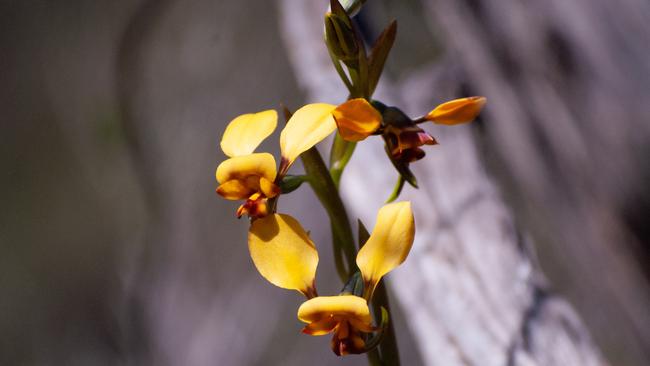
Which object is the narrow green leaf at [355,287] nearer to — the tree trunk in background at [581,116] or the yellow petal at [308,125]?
the yellow petal at [308,125]

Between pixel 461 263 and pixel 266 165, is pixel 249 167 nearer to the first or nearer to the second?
pixel 266 165

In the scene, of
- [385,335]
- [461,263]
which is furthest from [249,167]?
[461,263]

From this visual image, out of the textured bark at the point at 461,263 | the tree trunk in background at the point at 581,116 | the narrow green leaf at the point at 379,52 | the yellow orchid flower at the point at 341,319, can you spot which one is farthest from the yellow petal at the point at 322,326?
the tree trunk in background at the point at 581,116

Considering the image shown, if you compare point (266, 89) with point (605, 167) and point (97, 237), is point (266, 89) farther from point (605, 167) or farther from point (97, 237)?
point (605, 167)

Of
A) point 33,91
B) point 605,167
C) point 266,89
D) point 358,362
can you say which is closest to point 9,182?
point 33,91

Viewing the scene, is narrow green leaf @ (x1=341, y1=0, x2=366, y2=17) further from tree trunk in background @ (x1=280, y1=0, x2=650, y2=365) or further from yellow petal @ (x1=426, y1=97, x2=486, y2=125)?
tree trunk in background @ (x1=280, y1=0, x2=650, y2=365)

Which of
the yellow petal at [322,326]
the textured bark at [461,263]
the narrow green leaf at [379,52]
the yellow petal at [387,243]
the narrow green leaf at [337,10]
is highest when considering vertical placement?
the narrow green leaf at [337,10]

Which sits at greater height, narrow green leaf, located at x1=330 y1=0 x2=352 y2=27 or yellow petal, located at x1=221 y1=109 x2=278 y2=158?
narrow green leaf, located at x1=330 y1=0 x2=352 y2=27

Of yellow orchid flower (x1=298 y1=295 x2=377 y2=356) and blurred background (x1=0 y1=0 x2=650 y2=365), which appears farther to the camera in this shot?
blurred background (x1=0 y1=0 x2=650 y2=365)

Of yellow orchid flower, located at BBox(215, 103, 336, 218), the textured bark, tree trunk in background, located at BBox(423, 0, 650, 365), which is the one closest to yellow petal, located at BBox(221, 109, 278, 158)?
yellow orchid flower, located at BBox(215, 103, 336, 218)
